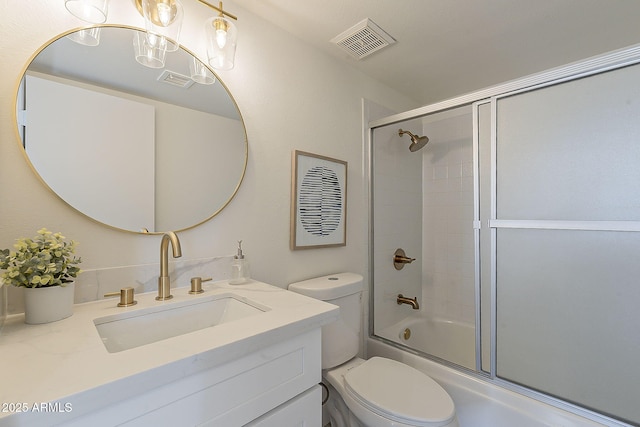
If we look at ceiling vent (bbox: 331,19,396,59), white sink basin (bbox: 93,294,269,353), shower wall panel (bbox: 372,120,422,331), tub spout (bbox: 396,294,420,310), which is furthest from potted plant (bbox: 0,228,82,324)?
tub spout (bbox: 396,294,420,310)

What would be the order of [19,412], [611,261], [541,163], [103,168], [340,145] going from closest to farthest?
[19,412]
[103,168]
[611,261]
[541,163]
[340,145]

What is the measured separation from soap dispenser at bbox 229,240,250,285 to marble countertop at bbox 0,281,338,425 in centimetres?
36

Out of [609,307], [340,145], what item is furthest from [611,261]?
[340,145]

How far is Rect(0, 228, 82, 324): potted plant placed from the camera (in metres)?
0.70

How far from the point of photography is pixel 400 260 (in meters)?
2.19

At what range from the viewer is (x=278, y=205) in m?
1.44

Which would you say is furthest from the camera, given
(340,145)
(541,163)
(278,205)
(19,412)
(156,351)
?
(340,145)

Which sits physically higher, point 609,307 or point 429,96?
point 429,96

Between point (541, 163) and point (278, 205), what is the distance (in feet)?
4.03

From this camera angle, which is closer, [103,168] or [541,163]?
[103,168]

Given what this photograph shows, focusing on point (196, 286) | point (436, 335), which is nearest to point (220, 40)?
point (196, 286)

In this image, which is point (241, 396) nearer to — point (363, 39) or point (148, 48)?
point (148, 48)

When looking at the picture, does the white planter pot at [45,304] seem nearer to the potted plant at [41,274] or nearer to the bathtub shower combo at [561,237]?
the potted plant at [41,274]

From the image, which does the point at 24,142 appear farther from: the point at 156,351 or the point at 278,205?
the point at 278,205
